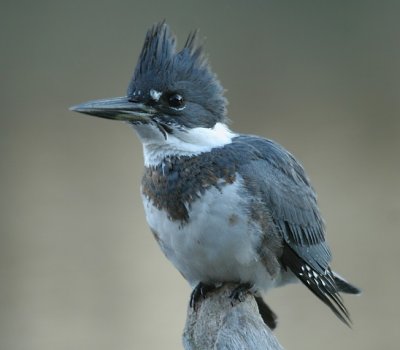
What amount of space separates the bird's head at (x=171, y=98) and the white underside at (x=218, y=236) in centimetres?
14

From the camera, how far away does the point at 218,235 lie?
6.83ft

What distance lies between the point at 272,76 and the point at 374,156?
479mm

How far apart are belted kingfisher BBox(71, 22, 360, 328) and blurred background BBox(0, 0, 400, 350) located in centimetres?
133

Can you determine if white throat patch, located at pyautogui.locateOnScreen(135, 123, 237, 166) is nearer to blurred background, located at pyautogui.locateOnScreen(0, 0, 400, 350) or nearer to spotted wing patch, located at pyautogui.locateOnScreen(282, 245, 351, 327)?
spotted wing patch, located at pyautogui.locateOnScreen(282, 245, 351, 327)

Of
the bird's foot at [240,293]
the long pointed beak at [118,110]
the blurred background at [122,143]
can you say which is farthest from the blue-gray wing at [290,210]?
the blurred background at [122,143]

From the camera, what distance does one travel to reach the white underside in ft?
6.83

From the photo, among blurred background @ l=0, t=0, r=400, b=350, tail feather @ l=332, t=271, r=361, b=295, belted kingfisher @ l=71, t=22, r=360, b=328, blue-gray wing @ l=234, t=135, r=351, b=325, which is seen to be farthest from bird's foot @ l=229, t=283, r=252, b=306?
blurred background @ l=0, t=0, r=400, b=350

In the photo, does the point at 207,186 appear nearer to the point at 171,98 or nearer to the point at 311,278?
the point at 171,98

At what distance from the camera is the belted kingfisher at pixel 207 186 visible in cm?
209

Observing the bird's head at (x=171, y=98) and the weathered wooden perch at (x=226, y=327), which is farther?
the bird's head at (x=171, y=98)

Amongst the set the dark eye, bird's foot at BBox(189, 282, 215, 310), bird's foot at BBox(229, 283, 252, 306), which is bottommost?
bird's foot at BBox(189, 282, 215, 310)

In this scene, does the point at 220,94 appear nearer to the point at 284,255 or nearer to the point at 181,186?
the point at 181,186

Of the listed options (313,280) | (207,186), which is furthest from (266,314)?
(207,186)

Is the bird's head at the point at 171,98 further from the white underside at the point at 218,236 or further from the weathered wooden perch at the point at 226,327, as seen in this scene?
the weathered wooden perch at the point at 226,327
